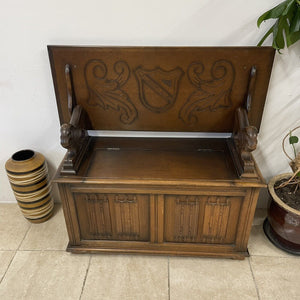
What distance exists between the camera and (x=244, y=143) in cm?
181

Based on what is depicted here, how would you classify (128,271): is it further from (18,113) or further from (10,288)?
(18,113)

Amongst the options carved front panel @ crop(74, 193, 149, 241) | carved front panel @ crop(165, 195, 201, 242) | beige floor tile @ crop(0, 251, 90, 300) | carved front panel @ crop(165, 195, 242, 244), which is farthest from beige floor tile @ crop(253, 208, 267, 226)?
beige floor tile @ crop(0, 251, 90, 300)

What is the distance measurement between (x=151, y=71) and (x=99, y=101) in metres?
0.40

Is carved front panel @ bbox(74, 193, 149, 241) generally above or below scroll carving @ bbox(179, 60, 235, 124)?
below

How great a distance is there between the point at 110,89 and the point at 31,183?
882 millimetres

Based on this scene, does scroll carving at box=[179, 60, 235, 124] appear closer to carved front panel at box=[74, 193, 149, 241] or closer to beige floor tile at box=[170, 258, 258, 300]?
carved front panel at box=[74, 193, 149, 241]

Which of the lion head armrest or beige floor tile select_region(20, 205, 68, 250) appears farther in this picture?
beige floor tile select_region(20, 205, 68, 250)

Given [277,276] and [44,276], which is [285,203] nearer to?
[277,276]

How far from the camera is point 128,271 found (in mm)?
2117

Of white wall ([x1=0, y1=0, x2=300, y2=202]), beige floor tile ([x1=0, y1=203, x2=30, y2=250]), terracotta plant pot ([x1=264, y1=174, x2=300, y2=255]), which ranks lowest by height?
beige floor tile ([x1=0, y1=203, x2=30, y2=250])

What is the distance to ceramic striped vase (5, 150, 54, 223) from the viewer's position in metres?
2.23

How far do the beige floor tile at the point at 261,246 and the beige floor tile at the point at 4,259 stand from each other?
1661 mm

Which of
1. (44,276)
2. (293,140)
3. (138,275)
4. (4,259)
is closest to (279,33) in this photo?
(293,140)

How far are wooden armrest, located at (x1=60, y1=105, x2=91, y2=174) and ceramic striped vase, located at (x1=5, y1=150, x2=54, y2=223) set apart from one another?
398mm
